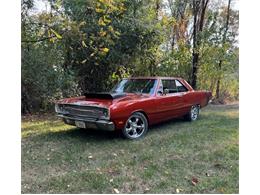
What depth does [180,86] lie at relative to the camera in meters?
7.29

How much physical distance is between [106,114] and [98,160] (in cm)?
100

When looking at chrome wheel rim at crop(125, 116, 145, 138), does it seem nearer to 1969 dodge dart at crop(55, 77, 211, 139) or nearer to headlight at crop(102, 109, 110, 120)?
1969 dodge dart at crop(55, 77, 211, 139)

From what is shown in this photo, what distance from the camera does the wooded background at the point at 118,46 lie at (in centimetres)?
753

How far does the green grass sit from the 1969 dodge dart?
34 cm

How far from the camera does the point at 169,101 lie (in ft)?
21.4

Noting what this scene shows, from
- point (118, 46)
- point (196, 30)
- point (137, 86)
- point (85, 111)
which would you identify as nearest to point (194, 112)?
point (137, 86)

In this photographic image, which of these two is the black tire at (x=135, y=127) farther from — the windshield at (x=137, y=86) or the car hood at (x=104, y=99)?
the windshield at (x=137, y=86)

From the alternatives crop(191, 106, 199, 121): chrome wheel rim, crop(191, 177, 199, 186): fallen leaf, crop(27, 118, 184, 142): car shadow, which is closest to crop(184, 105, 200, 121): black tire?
crop(191, 106, 199, 121): chrome wheel rim

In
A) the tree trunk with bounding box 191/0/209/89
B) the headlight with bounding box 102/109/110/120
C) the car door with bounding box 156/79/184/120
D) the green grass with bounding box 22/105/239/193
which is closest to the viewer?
the green grass with bounding box 22/105/239/193

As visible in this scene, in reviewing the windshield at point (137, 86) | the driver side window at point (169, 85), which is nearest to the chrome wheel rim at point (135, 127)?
the windshield at point (137, 86)

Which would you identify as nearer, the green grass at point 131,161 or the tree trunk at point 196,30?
the green grass at point 131,161

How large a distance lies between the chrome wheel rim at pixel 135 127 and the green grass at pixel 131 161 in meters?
0.21

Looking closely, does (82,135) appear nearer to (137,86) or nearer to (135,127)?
(135,127)

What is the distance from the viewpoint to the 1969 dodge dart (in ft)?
17.3
